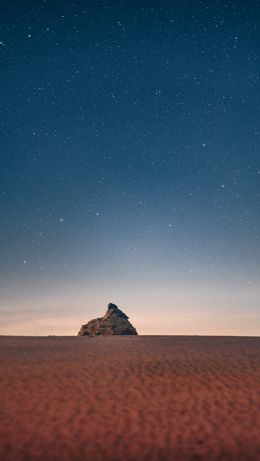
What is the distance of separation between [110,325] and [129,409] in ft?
96.0

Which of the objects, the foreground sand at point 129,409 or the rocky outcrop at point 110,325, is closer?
the foreground sand at point 129,409

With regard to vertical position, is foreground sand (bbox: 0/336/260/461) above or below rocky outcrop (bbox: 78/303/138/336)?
below

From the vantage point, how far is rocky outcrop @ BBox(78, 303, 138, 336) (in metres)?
42.5

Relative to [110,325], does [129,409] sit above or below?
below

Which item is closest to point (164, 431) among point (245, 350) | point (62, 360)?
point (62, 360)

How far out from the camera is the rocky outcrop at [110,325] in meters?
42.5

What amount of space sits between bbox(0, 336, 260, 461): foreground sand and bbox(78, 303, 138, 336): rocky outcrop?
19.8 meters

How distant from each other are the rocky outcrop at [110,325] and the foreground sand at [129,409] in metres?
19.8

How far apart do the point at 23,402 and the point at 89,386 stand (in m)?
3.24

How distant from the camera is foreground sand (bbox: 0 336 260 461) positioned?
35.0 feet

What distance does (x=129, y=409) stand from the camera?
539 inches

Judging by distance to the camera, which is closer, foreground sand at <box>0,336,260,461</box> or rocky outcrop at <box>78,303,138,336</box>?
foreground sand at <box>0,336,260,461</box>

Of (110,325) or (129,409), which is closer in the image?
(129,409)

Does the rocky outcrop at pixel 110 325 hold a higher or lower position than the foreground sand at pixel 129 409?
higher
